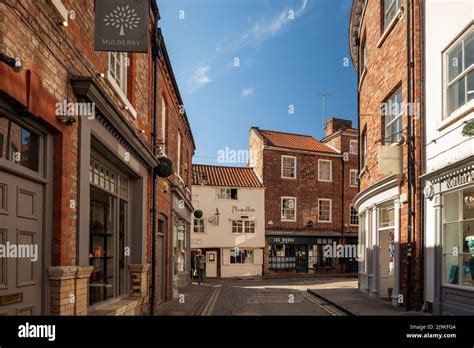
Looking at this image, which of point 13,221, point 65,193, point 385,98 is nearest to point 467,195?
point 385,98

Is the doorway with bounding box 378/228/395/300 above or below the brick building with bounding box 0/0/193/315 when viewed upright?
below

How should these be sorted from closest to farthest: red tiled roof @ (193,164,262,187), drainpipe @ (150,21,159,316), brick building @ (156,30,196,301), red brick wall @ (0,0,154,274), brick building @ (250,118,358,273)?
red brick wall @ (0,0,154,274) → drainpipe @ (150,21,159,316) → brick building @ (156,30,196,301) → red tiled roof @ (193,164,262,187) → brick building @ (250,118,358,273)

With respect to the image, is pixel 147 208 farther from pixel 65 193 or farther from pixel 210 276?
pixel 210 276

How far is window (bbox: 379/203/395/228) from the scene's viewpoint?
992 centimetres

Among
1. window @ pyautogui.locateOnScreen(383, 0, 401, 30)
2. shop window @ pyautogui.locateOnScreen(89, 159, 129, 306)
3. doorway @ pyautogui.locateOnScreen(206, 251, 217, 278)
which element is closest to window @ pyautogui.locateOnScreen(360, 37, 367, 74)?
window @ pyautogui.locateOnScreen(383, 0, 401, 30)

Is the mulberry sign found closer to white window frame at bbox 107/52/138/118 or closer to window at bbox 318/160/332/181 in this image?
white window frame at bbox 107/52/138/118

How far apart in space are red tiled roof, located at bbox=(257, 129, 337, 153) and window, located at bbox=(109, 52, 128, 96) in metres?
16.1

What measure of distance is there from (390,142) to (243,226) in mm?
13929

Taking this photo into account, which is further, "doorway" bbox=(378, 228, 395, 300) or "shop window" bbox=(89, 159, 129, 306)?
"doorway" bbox=(378, 228, 395, 300)

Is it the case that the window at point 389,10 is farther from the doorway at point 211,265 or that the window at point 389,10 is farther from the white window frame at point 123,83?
the doorway at point 211,265

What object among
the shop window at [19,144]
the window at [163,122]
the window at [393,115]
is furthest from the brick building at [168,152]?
the shop window at [19,144]

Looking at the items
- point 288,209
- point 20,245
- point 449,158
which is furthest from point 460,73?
point 288,209

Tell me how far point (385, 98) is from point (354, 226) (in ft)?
52.5

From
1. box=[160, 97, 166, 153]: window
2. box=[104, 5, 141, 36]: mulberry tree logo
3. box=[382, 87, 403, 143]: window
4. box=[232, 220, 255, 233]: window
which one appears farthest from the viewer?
box=[232, 220, 255, 233]: window
